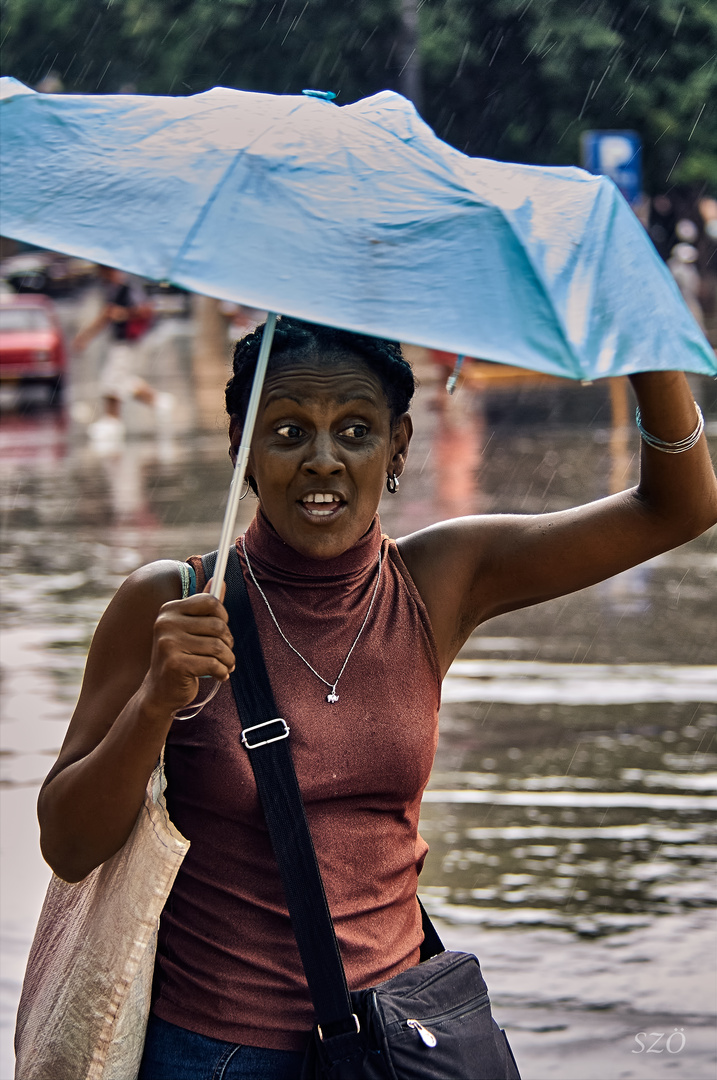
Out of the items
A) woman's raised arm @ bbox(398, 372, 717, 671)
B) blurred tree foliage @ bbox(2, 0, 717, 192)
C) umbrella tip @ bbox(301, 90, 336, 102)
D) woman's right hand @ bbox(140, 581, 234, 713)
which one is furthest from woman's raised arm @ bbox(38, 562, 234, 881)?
blurred tree foliage @ bbox(2, 0, 717, 192)

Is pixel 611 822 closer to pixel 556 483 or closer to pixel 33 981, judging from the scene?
pixel 33 981

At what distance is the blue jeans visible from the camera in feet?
7.22

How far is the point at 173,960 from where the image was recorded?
2.33 m

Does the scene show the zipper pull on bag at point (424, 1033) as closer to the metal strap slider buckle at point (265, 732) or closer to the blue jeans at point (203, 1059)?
the blue jeans at point (203, 1059)

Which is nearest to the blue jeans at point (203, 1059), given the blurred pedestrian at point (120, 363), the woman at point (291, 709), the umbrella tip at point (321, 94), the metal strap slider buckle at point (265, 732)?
the woman at point (291, 709)

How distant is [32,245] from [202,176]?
248 millimetres

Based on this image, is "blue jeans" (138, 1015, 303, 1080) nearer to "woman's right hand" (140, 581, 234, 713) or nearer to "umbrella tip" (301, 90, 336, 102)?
"woman's right hand" (140, 581, 234, 713)

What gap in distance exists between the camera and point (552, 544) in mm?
2621

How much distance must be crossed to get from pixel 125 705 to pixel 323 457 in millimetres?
457

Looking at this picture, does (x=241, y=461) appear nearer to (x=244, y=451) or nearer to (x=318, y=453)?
(x=244, y=451)

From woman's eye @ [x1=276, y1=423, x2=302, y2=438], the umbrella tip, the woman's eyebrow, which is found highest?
the umbrella tip

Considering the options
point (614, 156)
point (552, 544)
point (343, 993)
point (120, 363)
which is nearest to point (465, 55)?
point (614, 156)

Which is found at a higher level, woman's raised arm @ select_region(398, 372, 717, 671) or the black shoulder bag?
woman's raised arm @ select_region(398, 372, 717, 671)

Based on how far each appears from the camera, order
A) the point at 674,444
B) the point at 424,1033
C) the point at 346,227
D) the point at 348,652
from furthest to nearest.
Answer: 1. the point at 674,444
2. the point at 348,652
3. the point at 424,1033
4. the point at 346,227
